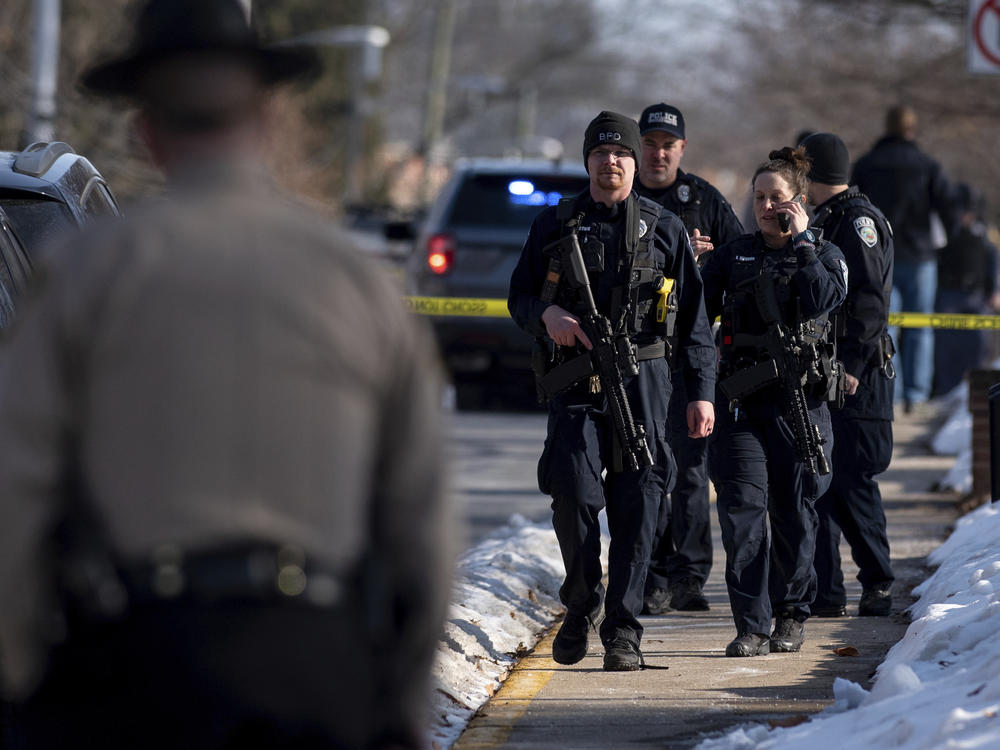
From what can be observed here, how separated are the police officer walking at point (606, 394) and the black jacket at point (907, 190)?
6636 mm

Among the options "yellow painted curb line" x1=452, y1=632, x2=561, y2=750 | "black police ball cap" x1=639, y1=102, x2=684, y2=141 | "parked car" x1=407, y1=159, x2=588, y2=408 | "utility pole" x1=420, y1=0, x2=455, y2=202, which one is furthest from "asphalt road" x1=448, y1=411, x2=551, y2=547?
"utility pole" x1=420, y1=0, x2=455, y2=202

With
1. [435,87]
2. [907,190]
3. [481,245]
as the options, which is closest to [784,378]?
[907,190]

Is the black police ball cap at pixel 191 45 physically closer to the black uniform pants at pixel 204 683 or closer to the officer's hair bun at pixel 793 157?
the black uniform pants at pixel 204 683

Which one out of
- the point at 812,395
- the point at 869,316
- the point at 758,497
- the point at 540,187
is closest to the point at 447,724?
the point at 758,497

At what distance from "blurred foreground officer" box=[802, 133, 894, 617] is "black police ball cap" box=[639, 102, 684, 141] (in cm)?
55

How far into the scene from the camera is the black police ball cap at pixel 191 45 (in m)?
2.82

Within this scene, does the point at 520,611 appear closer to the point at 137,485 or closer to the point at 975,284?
the point at 137,485

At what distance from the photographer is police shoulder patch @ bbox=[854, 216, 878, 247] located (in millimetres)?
7480

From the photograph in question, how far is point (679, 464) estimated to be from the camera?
7809mm

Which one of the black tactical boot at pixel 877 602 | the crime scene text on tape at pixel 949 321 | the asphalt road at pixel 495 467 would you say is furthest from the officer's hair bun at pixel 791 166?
the crime scene text on tape at pixel 949 321

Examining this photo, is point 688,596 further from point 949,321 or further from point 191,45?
point 191,45

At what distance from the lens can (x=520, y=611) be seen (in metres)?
7.53

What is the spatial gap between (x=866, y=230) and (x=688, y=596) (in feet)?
5.73

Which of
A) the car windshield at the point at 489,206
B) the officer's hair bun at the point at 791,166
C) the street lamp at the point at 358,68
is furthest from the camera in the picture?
the street lamp at the point at 358,68
